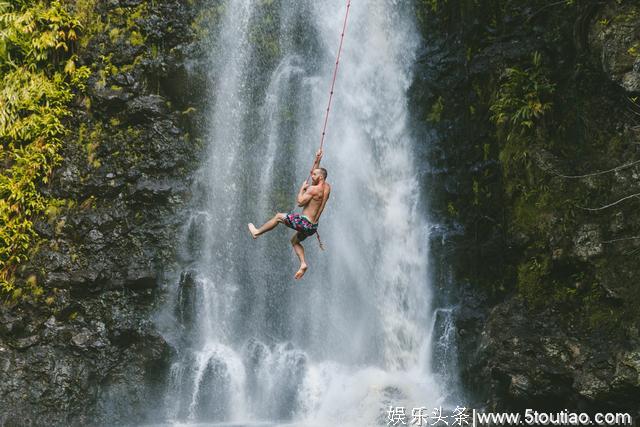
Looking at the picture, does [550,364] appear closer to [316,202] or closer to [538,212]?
[538,212]

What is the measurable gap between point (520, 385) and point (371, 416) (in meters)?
2.91

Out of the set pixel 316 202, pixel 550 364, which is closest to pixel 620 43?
pixel 550 364

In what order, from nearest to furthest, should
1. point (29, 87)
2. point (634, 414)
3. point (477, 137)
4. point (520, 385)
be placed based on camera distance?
point (634, 414) < point (520, 385) < point (477, 137) < point (29, 87)

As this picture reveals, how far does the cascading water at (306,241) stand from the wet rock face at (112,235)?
0.62 m

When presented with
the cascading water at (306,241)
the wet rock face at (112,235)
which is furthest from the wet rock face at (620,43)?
the wet rock face at (112,235)

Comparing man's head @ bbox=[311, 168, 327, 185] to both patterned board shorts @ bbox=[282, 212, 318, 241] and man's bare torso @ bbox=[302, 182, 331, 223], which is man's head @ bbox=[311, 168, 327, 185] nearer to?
man's bare torso @ bbox=[302, 182, 331, 223]

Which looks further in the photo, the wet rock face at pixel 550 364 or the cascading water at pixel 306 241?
the cascading water at pixel 306 241

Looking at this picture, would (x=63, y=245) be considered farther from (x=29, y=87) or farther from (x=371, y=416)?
(x=371, y=416)

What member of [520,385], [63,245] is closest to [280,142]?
[63,245]

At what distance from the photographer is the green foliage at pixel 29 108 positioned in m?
13.3

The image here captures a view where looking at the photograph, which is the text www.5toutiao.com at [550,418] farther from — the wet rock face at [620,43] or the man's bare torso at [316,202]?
the wet rock face at [620,43]

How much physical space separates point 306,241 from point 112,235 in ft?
14.2

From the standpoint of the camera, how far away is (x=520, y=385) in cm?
1017

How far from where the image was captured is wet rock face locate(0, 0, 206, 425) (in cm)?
1274
